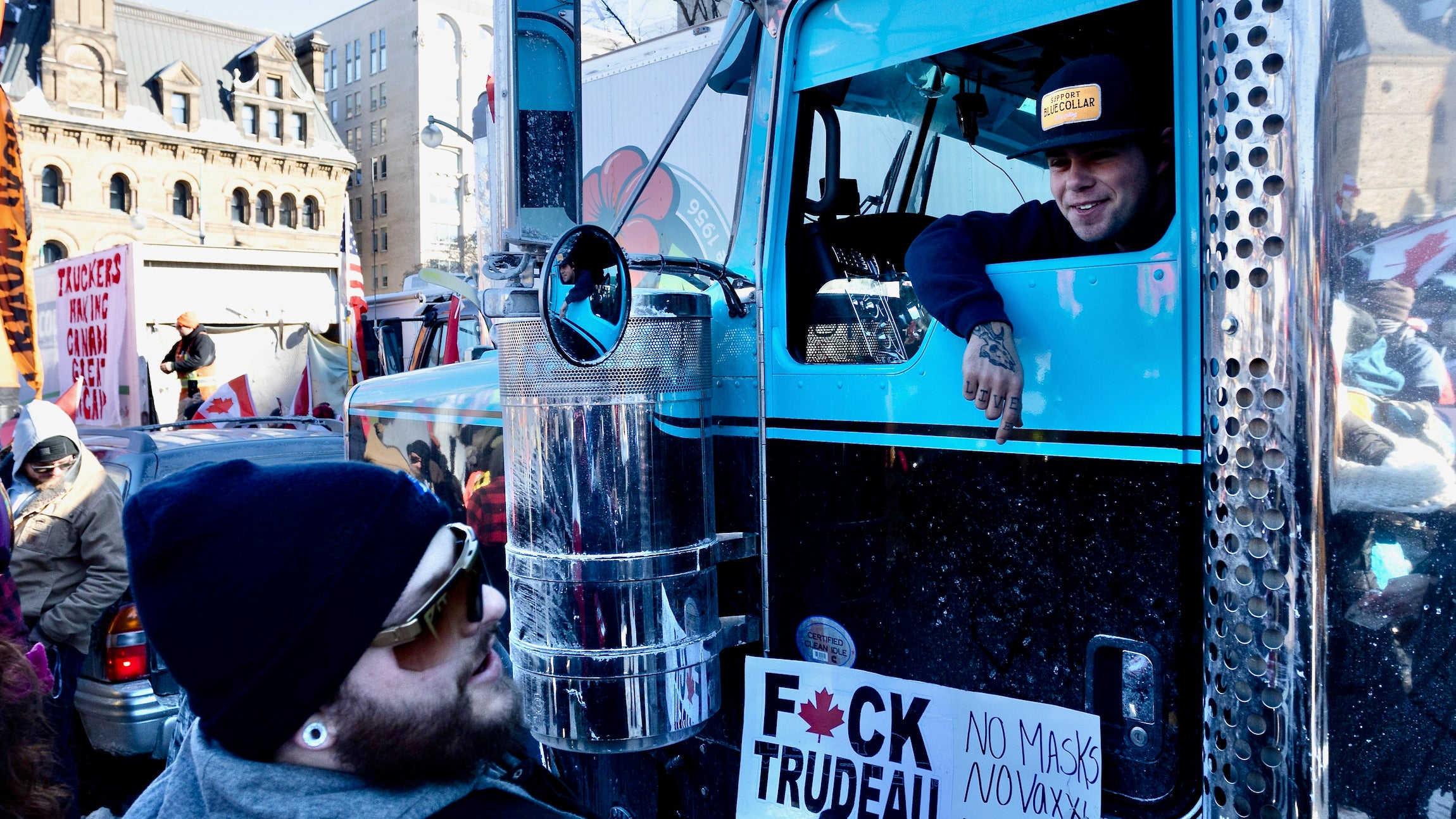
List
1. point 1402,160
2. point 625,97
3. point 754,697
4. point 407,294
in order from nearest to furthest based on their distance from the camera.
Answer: point 1402,160 < point 754,697 < point 625,97 < point 407,294

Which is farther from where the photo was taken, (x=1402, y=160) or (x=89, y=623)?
(x=89, y=623)

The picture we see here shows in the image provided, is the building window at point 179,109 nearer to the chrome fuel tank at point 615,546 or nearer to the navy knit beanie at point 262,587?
the chrome fuel tank at point 615,546

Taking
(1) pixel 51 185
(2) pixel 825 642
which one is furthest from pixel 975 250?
(1) pixel 51 185

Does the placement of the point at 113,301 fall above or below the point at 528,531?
above

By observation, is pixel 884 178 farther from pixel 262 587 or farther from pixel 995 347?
pixel 262 587

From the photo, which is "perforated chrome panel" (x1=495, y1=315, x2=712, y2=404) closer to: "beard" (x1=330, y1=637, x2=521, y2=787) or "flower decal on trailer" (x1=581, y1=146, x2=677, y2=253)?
"beard" (x1=330, y1=637, x2=521, y2=787)

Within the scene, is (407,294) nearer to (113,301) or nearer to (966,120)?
(113,301)

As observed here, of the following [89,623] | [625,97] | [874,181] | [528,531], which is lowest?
[89,623]

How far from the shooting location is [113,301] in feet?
44.9

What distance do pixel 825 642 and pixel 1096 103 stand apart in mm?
1298

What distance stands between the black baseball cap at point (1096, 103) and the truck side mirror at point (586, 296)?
951mm

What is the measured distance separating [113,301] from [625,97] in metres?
9.84

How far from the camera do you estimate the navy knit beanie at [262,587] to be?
3.78 ft

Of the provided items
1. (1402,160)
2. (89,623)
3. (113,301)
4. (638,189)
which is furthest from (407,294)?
(1402,160)
